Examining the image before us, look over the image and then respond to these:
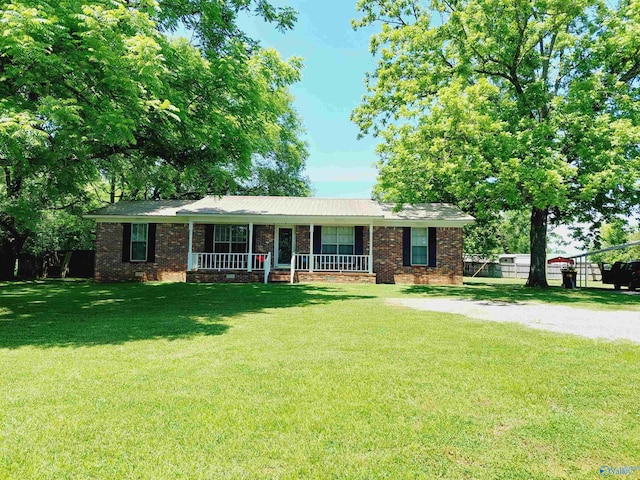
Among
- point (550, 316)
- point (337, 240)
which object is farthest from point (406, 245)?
point (550, 316)

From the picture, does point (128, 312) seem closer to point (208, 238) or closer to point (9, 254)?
point (208, 238)

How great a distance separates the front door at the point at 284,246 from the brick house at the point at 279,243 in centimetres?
5

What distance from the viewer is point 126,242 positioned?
17.5m

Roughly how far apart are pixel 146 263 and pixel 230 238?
3.83 metres

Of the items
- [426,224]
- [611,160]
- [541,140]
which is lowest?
[426,224]

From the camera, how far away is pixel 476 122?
1238 cm

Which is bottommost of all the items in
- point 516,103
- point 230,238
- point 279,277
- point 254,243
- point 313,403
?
point 313,403

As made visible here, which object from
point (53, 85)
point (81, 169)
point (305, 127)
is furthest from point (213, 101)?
point (305, 127)

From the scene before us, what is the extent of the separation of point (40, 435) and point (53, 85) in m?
6.76

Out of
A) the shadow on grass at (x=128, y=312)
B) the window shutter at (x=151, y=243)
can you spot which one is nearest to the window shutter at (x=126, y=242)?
the window shutter at (x=151, y=243)

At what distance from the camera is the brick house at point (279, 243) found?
1700 centimetres

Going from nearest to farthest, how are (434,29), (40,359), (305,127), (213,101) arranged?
1. (40,359)
2. (213,101)
3. (434,29)
4. (305,127)

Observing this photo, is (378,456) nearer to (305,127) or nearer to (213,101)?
(213,101)

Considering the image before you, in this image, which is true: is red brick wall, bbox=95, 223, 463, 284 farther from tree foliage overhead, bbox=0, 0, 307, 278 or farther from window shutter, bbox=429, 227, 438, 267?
tree foliage overhead, bbox=0, 0, 307, 278
